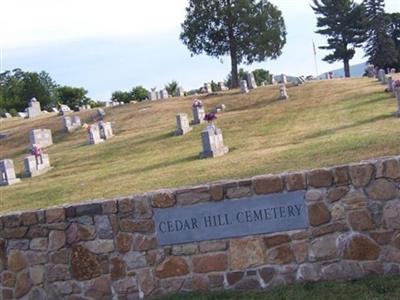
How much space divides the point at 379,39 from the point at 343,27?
518 centimetres

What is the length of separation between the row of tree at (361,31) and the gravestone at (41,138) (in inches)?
1659

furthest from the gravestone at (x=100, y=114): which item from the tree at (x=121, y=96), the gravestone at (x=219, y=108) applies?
the tree at (x=121, y=96)

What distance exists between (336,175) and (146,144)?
16898 millimetres

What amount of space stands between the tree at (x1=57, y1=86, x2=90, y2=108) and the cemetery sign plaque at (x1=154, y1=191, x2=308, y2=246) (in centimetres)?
7226

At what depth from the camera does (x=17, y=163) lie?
25.1 metres

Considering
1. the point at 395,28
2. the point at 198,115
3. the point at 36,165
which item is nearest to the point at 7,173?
the point at 36,165

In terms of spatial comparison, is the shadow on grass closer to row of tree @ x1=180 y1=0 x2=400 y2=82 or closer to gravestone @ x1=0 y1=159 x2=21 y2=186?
gravestone @ x1=0 y1=159 x2=21 y2=186

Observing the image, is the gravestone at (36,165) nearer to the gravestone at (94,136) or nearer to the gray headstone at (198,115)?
the gravestone at (94,136)

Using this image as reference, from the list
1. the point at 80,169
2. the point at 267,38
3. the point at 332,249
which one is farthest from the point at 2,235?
the point at 267,38

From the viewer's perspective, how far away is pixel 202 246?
5.95 meters

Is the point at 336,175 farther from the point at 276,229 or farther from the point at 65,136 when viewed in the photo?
the point at 65,136

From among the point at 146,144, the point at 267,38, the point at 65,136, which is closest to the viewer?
the point at 146,144

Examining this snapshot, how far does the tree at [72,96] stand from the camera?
77375 mm

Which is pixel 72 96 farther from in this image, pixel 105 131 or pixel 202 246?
pixel 202 246
